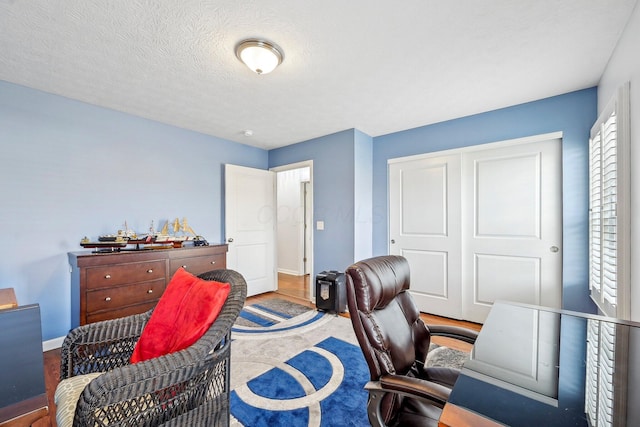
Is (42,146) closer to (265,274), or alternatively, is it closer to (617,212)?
(265,274)

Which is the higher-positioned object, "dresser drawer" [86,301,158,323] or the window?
the window

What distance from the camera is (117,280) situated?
2.56 m

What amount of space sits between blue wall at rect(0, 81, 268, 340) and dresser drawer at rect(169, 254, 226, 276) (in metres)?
0.71

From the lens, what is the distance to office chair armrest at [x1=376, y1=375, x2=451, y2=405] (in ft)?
2.95

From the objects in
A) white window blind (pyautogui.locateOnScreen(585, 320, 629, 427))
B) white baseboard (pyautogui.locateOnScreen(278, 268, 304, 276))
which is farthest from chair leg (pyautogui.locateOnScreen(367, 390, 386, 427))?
white baseboard (pyautogui.locateOnScreen(278, 268, 304, 276))

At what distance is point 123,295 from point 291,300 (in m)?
2.16

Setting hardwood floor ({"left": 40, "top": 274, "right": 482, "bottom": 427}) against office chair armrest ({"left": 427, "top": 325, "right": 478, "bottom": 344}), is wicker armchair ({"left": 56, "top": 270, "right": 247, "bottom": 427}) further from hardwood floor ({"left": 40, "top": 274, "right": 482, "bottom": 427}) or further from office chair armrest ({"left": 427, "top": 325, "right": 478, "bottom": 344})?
office chair armrest ({"left": 427, "top": 325, "right": 478, "bottom": 344})

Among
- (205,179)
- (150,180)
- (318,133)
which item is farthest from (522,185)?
(150,180)

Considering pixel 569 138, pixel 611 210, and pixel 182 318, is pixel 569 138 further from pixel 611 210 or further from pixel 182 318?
pixel 182 318

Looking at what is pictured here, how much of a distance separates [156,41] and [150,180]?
1.91 metres

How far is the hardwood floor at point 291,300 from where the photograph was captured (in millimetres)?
1905

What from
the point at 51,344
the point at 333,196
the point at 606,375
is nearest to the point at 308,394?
the point at 606,375

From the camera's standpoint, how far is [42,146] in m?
2.60

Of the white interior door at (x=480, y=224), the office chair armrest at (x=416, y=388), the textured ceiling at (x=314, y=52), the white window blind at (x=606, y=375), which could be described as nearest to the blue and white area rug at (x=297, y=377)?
the office chair armrest at (x=416, y=388)
